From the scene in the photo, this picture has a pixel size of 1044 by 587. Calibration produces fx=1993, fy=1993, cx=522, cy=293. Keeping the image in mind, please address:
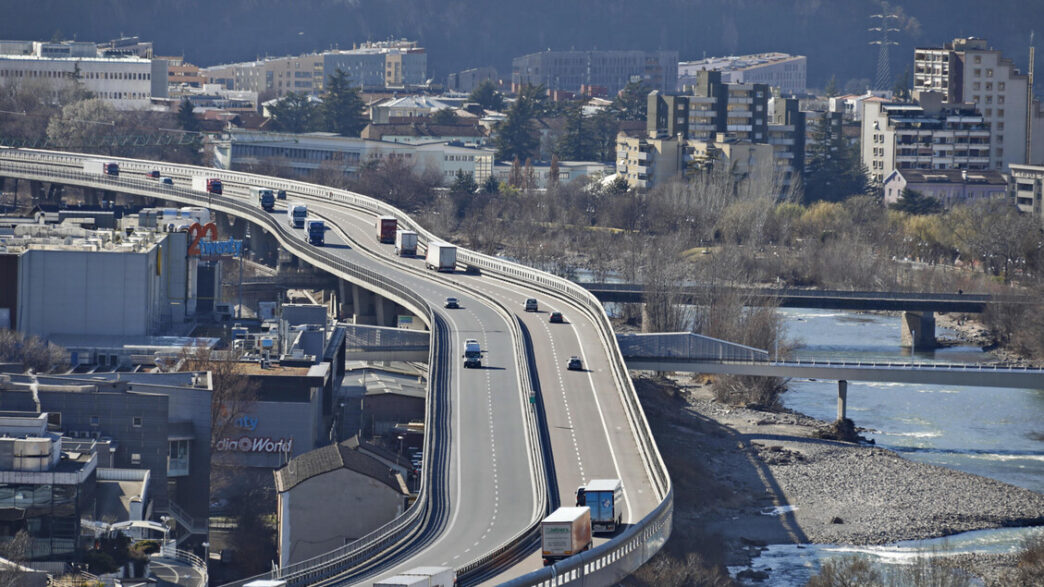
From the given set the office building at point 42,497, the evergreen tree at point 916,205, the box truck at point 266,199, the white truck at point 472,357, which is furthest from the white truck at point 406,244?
the evergreen tree at point 916,205

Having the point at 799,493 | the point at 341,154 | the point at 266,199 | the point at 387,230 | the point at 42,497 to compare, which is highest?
the point at 341,154

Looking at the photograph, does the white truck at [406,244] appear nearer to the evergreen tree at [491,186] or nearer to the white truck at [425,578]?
the evergreen tree at [491,186]

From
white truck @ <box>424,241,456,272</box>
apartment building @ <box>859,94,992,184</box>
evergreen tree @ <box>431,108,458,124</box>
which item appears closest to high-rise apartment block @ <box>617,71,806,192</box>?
apartment building @ <box>859,94,992,184</box>

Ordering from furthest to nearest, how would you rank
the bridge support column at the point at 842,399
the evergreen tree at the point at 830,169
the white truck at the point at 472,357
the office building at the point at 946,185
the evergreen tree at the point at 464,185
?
1. the evergreen tree at the point at 830,169
2. the office building at the point at 946,185
3. the evergreen tree at the point at 464,185
4. the bridge support column at the point at 842,399
5. the white truck at the point at 472,357

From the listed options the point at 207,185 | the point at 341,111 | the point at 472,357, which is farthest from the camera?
the point at 341,111

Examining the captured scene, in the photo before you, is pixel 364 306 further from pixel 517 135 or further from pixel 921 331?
pixel 517 135

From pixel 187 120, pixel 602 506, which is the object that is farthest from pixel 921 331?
pixel 187 120

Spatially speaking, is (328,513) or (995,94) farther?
(995,94)

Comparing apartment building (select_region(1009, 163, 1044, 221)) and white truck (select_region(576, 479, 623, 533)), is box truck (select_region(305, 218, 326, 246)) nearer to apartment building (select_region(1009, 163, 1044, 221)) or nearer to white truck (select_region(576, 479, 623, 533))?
white truck (select_region(576, 479, 623, 533))
